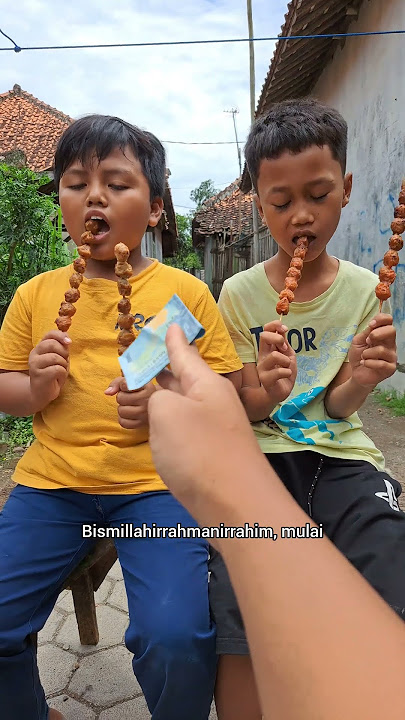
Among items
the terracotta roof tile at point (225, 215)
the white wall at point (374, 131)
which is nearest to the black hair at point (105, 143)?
the white wall at point (374, 131)

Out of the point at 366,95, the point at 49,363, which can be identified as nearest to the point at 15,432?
the point at 49,363

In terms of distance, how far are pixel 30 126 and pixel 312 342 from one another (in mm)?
14712

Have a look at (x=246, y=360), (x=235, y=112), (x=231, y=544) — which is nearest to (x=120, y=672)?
(x=246, y=360)

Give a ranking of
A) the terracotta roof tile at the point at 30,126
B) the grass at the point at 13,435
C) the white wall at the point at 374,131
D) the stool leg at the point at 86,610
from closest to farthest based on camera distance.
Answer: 1. the stool leg at the point at 86,610
2. the grass at the point at 13,435
3. the white wall at the point at 374,131
4. the terracotta roof tile at the point at 30,126

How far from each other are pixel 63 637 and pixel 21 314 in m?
1.61

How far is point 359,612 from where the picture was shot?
675mm

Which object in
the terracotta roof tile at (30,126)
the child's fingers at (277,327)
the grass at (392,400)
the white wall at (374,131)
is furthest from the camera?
the terracotta roof tile at (30,126)

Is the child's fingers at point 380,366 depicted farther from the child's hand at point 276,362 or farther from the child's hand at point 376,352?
the child's hand at point 276,362

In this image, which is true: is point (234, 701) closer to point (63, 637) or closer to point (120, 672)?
point (120, 672)

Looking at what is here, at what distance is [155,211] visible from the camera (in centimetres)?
209

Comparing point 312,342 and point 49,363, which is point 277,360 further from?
point 49,363

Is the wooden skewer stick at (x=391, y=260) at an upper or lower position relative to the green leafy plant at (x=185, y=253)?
upper

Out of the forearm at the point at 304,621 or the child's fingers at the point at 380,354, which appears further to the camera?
the child's fingers at the point at 380,354

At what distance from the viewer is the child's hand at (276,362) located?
1641 millimetres
